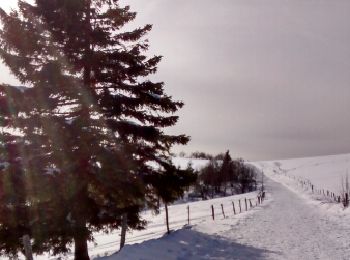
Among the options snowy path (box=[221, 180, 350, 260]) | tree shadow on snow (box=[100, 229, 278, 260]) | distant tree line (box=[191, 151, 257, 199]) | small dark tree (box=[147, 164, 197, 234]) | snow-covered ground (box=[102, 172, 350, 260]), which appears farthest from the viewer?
distant tree line (box=[191, 151, 257, 199])

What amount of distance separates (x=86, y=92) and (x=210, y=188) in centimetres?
11853

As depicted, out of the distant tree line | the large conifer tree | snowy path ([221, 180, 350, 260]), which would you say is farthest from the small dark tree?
the distant tree line

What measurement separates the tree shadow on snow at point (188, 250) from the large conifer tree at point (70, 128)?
1.67 m

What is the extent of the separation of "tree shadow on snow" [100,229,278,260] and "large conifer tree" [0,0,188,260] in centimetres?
167

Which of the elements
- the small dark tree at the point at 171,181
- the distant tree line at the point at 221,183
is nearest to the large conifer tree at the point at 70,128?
the small dark tree at the point at 171,181

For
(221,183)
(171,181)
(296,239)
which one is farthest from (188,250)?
(221,183)

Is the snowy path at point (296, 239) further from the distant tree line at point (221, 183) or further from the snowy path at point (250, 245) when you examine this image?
the distant tree line at point (221, 183)

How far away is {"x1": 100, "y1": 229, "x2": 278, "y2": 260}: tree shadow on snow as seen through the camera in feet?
38.0

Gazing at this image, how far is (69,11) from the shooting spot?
525 inches

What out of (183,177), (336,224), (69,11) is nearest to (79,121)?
(69,11)

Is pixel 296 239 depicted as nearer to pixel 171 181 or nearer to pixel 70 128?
pixel 171 181

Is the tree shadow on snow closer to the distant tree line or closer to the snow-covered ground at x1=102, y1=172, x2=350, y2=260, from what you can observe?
the snow-covered ground at x1=102, y1=172, x2=350, y2=260

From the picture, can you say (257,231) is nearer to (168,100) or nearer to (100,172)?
(168,100)

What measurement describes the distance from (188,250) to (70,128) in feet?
18.1
